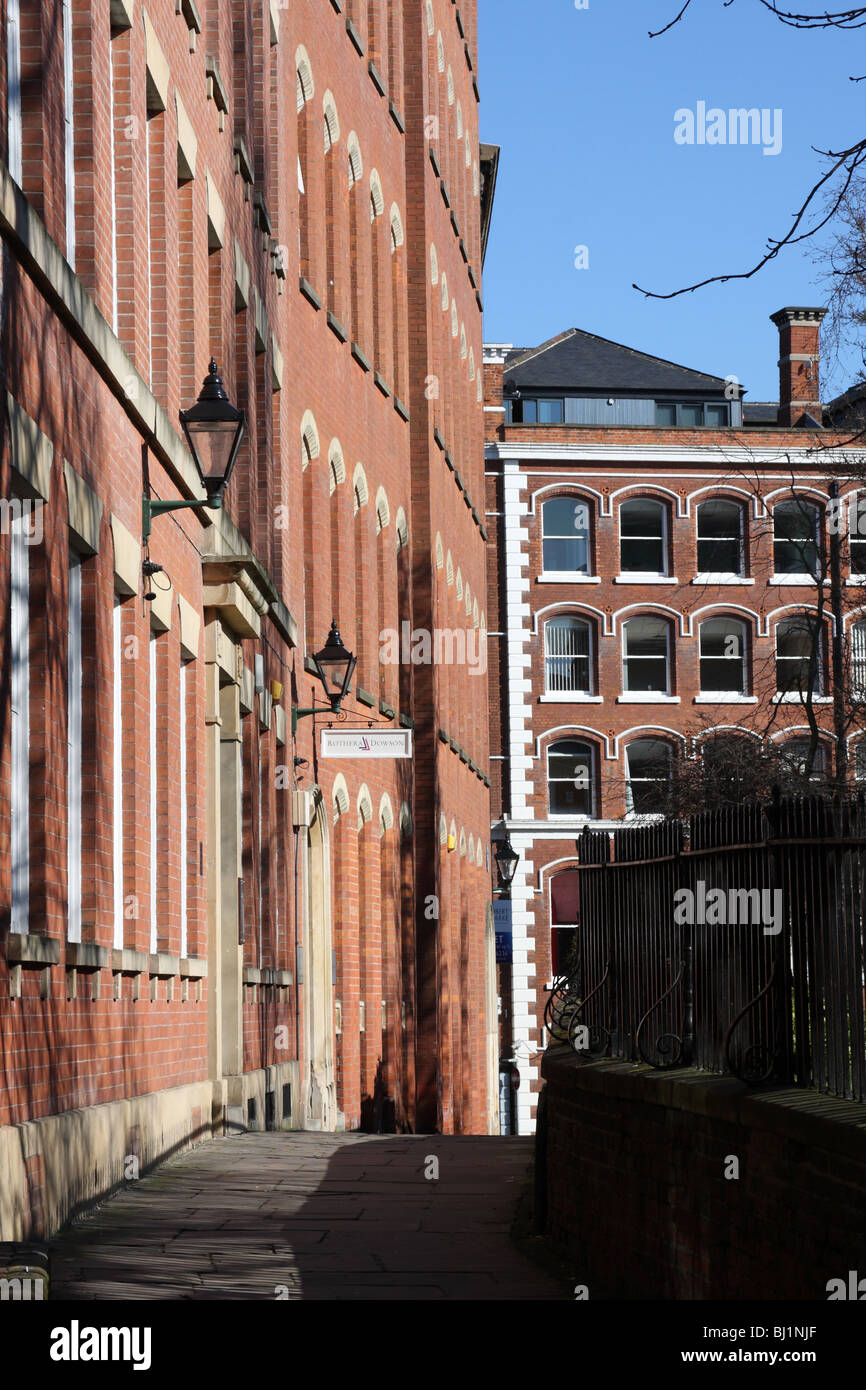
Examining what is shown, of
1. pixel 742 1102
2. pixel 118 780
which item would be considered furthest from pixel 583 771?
pixel 742 1102

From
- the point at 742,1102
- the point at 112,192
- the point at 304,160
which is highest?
the point at 304,160

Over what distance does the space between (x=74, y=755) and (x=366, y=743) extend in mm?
9031

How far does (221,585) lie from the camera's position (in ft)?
56.3

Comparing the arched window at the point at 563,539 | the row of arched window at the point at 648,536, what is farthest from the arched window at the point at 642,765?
the arched window at the point at 563,539

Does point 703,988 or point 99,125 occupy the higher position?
point 99,125

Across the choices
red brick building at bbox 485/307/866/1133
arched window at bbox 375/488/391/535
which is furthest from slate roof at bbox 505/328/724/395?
arched window at bbox 375/488/391/535

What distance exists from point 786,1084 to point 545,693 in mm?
48092

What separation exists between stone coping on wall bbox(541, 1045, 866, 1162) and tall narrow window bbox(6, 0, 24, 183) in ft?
17.2

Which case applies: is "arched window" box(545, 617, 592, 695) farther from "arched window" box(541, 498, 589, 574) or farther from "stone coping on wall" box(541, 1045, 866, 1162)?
"stone coping on wall" box(541, 1045, 866, 1162)

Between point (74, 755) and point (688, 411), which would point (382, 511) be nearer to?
point (74, 755)

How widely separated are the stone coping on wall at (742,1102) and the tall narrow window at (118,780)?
3984mm
